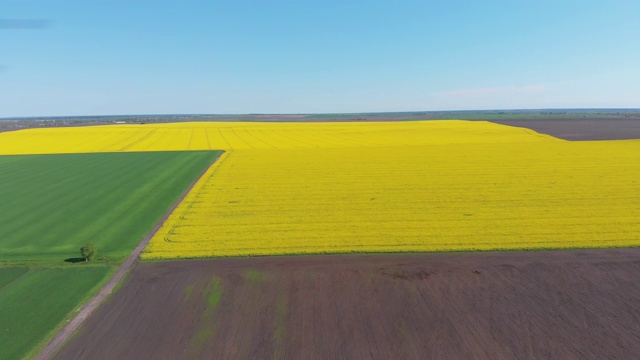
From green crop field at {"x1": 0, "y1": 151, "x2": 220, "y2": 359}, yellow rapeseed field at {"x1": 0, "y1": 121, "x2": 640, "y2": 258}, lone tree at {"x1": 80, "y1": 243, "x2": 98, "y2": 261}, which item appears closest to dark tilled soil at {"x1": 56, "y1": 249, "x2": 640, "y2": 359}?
yellow rapeseed field at {"x1": 0, "y1": 121, "x2": 640, "y2": 258}

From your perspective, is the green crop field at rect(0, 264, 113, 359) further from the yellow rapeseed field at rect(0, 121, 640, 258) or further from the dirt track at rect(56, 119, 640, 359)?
the yellow rapeseed field at rect(0, 121, 640, 258)

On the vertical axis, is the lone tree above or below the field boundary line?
above

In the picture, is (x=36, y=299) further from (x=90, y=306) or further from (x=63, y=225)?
(x=63, y=225)

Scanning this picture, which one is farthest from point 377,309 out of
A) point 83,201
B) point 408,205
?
point 83,201

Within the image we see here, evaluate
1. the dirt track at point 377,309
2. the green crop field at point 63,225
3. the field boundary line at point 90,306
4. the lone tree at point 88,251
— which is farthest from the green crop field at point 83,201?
the dirt track at point 377,309

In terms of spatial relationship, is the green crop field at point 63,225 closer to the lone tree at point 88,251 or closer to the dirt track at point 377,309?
the lone tree at point 88,251
